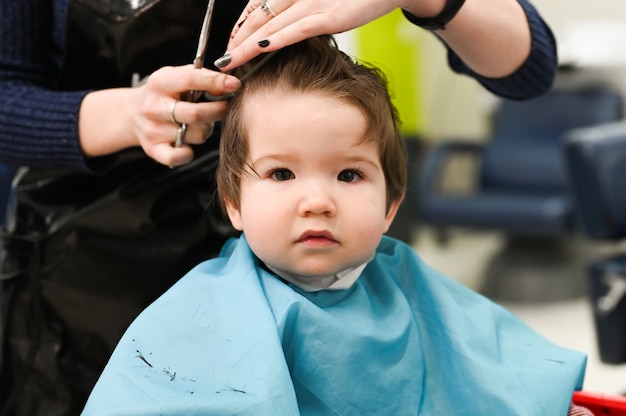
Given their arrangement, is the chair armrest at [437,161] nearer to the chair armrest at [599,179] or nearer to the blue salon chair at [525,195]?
the blue salon chair at [525,195]

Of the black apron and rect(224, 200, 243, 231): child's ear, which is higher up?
rect(224, 200, 243, 231): child's ear

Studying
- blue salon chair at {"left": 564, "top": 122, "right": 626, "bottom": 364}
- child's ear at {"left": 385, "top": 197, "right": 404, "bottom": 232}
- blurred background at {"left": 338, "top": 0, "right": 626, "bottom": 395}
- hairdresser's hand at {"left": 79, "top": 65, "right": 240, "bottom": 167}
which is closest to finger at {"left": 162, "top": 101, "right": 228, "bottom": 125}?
hairdresser's hand at {"left": 79, "top": 65, "right": 240, "bottom": 167}

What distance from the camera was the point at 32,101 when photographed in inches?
44.9

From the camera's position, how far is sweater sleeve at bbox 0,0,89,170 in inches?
44.1

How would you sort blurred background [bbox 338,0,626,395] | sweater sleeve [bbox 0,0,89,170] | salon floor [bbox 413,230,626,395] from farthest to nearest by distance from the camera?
1. blurred background [bbox 338,0,626,395]
2. salon floor [bbox 413,230,626,395]
3. sweater sleeve [bbox 0,0,89,170]

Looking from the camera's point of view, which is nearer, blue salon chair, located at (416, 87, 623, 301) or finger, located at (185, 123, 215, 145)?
finger, located at (185, 123, 215, 145)

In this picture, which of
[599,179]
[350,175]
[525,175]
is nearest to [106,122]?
[350,175]

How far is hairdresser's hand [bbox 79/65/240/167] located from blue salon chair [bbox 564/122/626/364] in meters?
1.74

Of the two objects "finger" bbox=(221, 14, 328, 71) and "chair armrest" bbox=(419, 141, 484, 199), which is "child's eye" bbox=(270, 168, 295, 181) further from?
"chair armrest" bbox=(419, 141, 484, 199)

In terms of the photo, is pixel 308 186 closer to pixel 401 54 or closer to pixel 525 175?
pixel 525 175

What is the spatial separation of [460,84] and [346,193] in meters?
4.32

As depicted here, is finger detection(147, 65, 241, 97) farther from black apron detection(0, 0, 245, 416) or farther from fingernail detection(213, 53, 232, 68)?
black apron detection(0, 0, 245, 416)

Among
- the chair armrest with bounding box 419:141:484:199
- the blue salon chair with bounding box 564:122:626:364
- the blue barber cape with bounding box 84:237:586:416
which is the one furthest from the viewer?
the chair armrest with bounding box 419:141:484:199

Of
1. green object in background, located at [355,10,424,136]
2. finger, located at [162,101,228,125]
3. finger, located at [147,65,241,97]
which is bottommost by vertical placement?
green object in background, located at [355,10,424,136]
